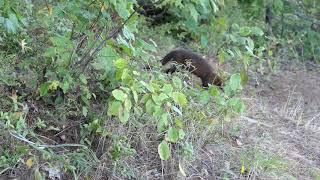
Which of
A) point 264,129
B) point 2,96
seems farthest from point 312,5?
point 2,96

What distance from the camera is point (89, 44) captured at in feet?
12.4

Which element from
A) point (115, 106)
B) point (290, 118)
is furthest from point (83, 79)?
point (290, 118)

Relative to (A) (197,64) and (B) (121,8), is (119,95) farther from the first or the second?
(A) (197,64)

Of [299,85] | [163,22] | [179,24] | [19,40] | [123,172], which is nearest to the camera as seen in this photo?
[123,172]

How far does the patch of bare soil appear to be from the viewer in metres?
4.57

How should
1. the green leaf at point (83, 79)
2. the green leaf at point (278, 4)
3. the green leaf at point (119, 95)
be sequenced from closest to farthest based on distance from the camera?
the green leaf at point (119, 95), the green leaf at point (83, 79), the green leaf at point (278, 4)

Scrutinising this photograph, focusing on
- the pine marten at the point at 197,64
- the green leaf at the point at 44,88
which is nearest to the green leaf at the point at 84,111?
the green leaf at the point at 44,88

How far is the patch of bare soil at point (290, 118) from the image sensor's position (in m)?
4.57

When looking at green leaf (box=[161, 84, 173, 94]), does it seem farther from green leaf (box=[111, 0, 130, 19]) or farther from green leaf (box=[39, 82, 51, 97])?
green leaf (box=[39, 82, 51, 97])

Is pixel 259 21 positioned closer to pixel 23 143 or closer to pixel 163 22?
pixel 163 22

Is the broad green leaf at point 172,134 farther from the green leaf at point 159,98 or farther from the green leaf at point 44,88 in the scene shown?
the green leaf at point 44,88

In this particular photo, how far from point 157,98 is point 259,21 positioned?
16.4 feet

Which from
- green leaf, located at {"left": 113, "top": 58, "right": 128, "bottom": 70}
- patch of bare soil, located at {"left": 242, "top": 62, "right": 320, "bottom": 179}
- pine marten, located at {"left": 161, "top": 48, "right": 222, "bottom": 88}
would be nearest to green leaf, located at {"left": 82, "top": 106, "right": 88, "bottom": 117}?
green leaf, located at {"left": 113, "top": 58, "right": 128, "bottom": 70}

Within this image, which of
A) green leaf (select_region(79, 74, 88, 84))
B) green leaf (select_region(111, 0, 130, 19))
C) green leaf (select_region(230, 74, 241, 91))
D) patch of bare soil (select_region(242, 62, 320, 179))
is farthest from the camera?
A: patch of bare soil (select_region(242, 62, 320, 179))
